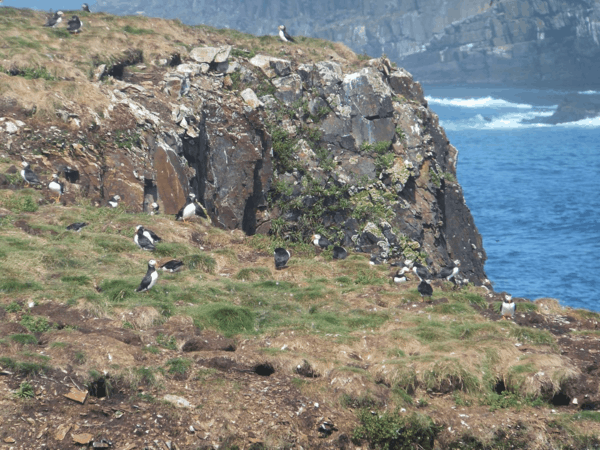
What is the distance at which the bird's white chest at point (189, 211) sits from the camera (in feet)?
82.9

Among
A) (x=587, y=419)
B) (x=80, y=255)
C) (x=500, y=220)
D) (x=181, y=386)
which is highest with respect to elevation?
(x=80, y=255)

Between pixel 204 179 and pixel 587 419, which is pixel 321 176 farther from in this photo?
pixel 587 419

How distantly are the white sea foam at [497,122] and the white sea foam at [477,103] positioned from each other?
8.35m

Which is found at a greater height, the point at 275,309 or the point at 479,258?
the point at 275,309

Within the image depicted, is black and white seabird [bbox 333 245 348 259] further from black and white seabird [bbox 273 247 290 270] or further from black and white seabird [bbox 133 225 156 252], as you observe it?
black and white seabird [bbox 133 225 156 252]

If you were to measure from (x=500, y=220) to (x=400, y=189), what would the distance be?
39.8 m

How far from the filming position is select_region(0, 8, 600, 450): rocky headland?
1356 cm

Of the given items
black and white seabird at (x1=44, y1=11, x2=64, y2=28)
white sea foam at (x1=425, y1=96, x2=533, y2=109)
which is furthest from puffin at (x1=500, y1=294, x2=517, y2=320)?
white sea foam at (x1=425, y1=96, x2=533, y2=109)

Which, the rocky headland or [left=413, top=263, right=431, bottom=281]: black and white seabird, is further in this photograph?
[left=413, top=263, right=431, bottom=281]: black and white seabird

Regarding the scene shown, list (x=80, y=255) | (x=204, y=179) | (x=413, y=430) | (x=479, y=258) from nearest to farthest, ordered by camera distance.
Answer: (x=413, y=430) < (x=80, y=255) < (x=204, y=179) < (x=479, y=258)

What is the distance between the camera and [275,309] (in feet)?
61.1

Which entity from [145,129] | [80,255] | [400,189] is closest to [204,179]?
[145,129]

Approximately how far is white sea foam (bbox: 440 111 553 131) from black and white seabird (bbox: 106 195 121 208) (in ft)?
352

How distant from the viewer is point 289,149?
115ft
